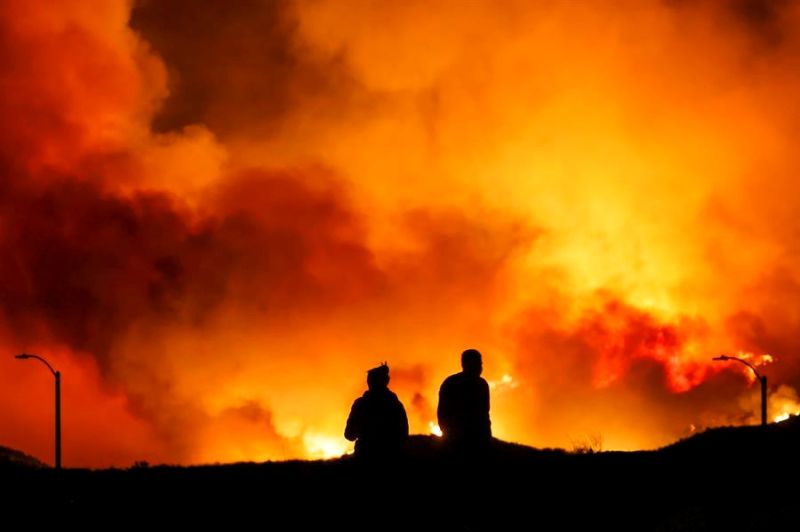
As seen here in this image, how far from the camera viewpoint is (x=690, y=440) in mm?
21812

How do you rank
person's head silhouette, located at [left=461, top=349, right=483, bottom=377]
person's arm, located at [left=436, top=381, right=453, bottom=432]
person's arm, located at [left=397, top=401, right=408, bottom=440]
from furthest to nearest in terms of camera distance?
person's arm, located at [left=397, top=401, right=408, bottom=440] → person's arm, located at [left=436, top=381, right=453, bottom=432] → person's head silhouette, located at [left=461, top=349, right=483, bottom=377]

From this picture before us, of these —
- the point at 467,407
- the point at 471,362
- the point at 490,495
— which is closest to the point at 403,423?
the point at 467,407

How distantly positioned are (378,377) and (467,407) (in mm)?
1295

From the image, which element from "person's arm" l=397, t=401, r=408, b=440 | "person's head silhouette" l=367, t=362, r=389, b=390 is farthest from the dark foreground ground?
"person's head silhouette" l=367, t=362, r=389, b=390

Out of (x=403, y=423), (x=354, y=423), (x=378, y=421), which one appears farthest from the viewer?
(x=403, y=423)

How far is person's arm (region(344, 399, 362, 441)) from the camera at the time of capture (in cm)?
1463

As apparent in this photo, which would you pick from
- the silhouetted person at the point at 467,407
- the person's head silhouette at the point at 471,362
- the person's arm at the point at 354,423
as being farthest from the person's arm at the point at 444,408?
the person's arm at the point at 354,423

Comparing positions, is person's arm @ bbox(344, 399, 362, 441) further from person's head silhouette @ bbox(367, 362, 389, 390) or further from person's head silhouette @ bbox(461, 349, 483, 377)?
person's head silhouette @ bbox(461, 349, 483, 377)

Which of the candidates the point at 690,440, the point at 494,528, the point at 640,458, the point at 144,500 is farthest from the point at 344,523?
the point at 690,440

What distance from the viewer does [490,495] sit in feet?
49.3

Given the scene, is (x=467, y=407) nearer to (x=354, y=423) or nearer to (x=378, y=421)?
(x=378, y=421)

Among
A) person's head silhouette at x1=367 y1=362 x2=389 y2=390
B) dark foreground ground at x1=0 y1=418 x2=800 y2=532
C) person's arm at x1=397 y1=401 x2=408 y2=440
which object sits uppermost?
person's head silhouette at x1=367 y1=362 x2=389 y2=390

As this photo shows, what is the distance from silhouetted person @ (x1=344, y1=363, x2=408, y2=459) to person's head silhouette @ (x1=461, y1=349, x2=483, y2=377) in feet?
3.47

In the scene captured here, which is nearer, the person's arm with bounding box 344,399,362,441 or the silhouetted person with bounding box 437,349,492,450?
the silhouetted person with bounding box 437,349,492,450
